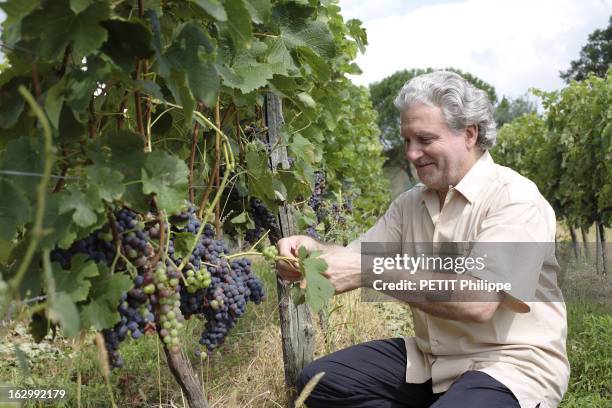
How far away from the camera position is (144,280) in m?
1.70

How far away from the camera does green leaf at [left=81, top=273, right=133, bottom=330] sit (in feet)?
5.06

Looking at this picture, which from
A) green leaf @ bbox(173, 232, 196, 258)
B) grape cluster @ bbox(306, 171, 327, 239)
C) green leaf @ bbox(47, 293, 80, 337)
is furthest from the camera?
grape cluster @ bbox(306, 171, 327, 239)

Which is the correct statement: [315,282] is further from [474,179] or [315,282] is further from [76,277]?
[474,179]

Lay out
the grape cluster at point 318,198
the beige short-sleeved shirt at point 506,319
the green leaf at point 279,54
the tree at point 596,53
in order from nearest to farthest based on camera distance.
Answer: the green leaf at point 279,54 < the beige short-sleeved shirt at point 506,319 < the grape cluster at point 318,198 < the tree at point 596,53

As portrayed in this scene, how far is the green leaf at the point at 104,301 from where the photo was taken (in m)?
1.54

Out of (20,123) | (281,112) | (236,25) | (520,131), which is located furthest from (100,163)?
(520,131)

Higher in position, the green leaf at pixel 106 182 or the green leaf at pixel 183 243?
the green leaf at pixel 106 182

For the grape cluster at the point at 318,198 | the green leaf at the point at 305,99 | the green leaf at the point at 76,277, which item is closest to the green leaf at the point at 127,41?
the green leaf at the point at 76,277

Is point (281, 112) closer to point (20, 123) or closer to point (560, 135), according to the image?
point (20, 123)

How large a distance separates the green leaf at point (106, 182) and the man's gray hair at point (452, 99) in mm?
1532

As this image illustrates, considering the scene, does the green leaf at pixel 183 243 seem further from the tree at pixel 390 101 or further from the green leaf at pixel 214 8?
the tree at pixel 390 101

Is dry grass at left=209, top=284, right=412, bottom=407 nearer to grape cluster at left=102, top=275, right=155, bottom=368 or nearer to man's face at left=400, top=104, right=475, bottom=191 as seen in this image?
grape cluster at left=102, top=275, right=155, bottom=368

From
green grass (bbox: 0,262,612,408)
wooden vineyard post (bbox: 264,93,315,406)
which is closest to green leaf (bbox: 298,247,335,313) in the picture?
wooden vineyard post (bbox: 264,93,315,406)

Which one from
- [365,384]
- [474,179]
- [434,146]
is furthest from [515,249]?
[365,384]
